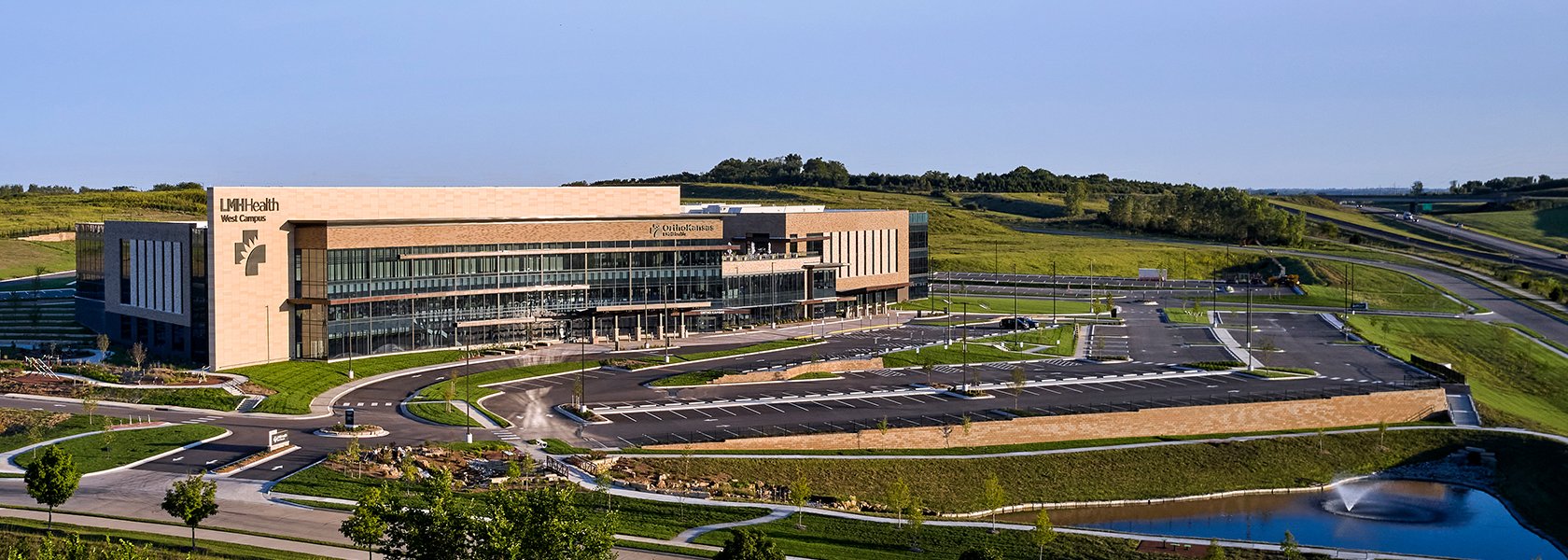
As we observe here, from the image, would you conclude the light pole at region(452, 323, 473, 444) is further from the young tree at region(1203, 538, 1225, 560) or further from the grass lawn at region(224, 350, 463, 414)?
the young tree at region(1203, 538, 1225, 560)

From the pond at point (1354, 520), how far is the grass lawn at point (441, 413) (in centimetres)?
2788

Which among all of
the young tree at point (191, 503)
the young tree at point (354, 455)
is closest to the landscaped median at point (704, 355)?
the young tree at point (354, 455)

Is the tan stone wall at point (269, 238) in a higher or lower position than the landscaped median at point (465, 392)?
higher

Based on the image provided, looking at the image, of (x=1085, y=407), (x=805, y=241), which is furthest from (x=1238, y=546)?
(x=805, y=241)

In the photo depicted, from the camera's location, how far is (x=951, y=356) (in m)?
94.1

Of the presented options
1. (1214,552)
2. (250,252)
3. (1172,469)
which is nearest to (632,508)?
(1214,552)

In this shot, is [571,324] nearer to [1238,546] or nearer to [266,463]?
[266,463]

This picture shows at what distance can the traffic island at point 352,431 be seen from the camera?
2421 inches

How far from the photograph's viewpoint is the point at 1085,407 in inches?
2901

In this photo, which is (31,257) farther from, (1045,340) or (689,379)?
(1045,340)

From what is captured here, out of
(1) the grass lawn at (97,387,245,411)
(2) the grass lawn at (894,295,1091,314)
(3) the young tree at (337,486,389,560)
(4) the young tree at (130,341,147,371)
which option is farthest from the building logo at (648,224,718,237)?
(3) the young tree at (337,486,389,560)

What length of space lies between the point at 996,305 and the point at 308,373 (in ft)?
230

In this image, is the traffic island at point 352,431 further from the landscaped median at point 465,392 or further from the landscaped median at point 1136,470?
the landscaped median at point 1136,470

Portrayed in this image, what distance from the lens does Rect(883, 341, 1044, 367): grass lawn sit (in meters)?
91.4
